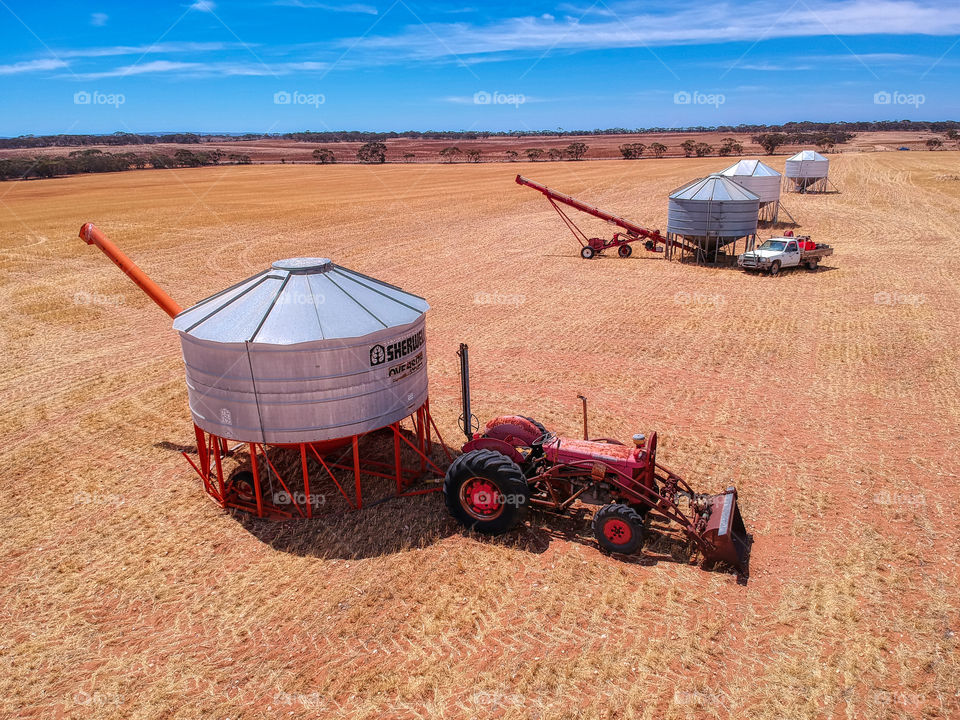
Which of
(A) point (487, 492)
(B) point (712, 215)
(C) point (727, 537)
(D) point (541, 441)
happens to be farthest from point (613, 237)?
(C) point (727, 537)

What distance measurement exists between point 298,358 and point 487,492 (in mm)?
3614

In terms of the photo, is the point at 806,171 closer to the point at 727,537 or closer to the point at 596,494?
the point at 596,494

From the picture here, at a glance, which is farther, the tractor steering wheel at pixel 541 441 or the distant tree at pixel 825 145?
the distant tree at pixel 825 145

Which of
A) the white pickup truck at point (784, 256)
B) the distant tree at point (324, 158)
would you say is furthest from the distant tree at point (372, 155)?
the white pickup truck at point (784, 256)

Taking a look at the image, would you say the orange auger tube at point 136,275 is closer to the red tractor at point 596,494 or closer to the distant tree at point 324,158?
the red tractor at point 596,494

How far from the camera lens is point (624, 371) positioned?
17.9 m

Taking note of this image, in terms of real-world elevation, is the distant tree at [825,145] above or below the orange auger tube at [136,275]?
above

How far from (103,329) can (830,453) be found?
2263 centimetres

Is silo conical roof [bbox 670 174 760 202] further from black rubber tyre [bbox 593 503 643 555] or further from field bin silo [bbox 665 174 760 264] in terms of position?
black rubber tyre [bbox 593 503 643 555]

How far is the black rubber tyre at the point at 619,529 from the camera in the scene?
32.0 feet

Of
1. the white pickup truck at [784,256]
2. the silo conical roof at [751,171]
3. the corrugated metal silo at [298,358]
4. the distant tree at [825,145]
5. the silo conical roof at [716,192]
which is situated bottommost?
the white pickup truck at [784,256]

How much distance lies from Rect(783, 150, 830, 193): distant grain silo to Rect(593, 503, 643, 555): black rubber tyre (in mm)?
52076

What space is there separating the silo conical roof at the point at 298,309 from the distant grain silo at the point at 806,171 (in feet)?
170

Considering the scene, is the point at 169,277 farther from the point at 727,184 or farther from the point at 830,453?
the point at 830,453
